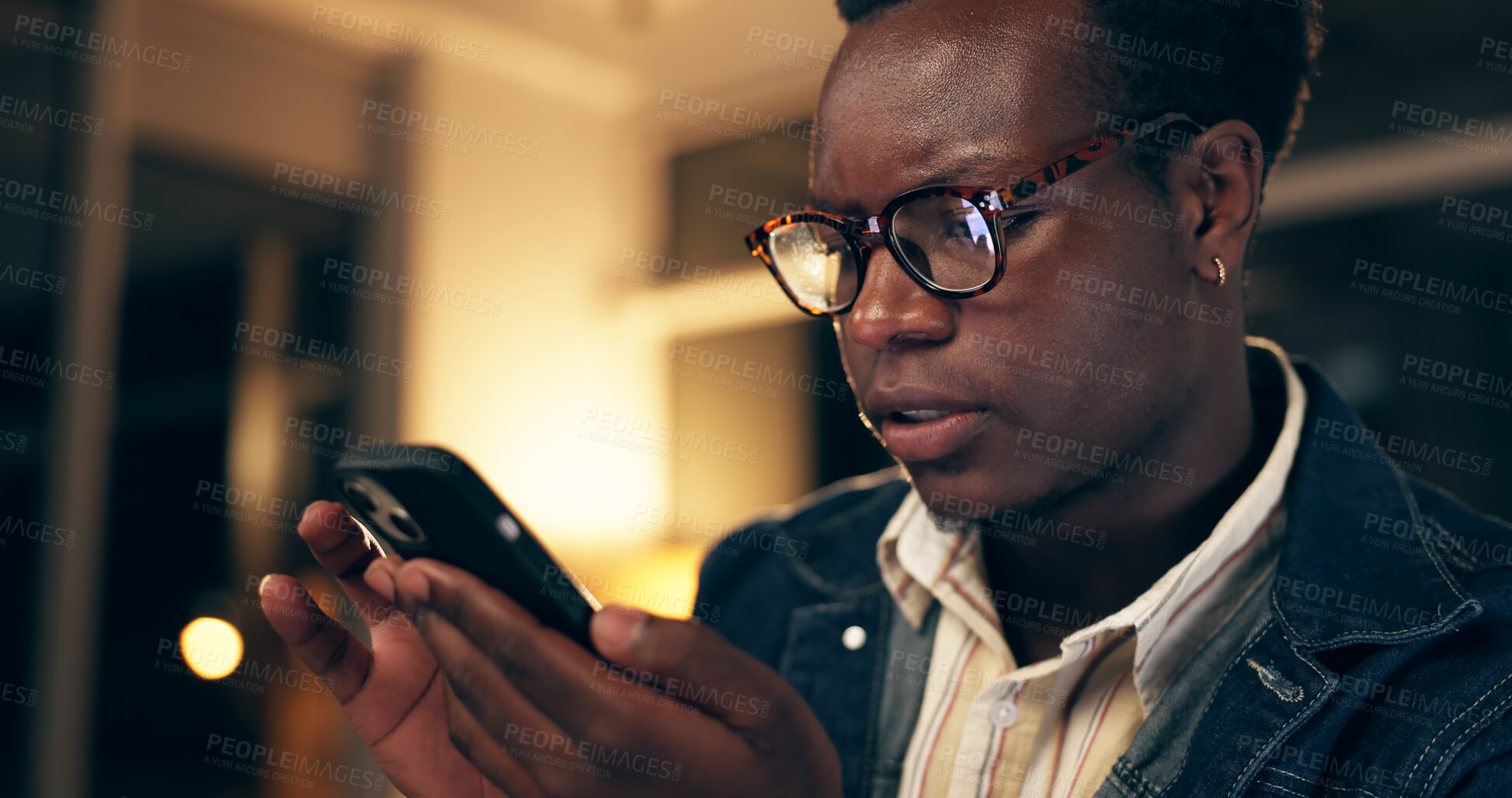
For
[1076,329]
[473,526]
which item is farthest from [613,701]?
[1076,329]

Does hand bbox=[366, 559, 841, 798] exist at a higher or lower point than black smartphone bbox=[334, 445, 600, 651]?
lower

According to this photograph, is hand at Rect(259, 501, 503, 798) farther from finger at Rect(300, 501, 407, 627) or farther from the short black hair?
the short black hair

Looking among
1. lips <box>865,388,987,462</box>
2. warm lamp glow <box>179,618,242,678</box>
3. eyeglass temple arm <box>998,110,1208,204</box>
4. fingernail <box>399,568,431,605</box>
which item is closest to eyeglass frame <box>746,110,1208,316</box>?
eyeglass temple arm <box>998,110,1208,204</box>

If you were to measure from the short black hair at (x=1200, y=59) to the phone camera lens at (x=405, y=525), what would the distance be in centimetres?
71

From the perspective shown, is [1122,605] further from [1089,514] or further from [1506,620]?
[1506,620]

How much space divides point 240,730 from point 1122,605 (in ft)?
9.45

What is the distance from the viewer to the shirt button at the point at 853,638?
1.26 meters

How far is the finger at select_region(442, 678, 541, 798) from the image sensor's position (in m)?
0.71

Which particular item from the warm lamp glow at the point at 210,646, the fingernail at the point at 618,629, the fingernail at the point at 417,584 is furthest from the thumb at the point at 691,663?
the warm lamp glow at the point at 210,646

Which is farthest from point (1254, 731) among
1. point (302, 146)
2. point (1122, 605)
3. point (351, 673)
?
point (302, 146)

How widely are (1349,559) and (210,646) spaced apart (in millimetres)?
3228

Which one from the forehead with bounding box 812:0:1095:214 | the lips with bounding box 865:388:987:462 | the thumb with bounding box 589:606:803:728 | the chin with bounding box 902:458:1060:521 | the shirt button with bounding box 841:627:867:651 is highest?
the forehead with bounding box 812:0:1095:214

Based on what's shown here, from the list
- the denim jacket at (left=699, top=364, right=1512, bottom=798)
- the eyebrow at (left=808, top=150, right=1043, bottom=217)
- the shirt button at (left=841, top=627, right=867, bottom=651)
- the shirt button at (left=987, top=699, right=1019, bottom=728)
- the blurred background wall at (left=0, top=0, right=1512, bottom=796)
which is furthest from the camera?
the blurred background wall at (left=0, top=0, right=1512, bottom=796)

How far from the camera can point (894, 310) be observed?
37.9 inches
